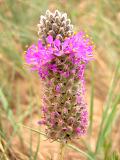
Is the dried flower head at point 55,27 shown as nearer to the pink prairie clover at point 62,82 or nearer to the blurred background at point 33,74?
the pink prairie clover at point 62,82

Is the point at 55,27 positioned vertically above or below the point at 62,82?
above

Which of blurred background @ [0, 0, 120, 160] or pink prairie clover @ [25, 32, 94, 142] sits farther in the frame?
blurred background @ [0, 0, 120, 160]

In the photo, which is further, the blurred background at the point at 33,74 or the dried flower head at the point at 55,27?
the blurred background at the point at 33,74

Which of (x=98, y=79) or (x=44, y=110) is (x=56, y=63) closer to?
(x=44, y=110)

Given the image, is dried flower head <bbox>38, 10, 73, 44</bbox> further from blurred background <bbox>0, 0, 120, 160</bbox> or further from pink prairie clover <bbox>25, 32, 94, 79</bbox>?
blurred background <bbox>0, 0, 120, 160</bbox>

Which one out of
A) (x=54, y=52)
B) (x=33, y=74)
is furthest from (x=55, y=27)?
(x=33, y=74)

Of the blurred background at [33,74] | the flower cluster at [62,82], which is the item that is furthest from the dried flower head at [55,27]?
the blurred background at [33,74]

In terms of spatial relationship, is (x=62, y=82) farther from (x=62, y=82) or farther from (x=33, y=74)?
(x=33, y=74)

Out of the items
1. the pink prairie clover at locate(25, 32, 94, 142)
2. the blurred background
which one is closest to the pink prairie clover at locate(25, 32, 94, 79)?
the pink prairie clover at locate(25, 32, 94, 142)

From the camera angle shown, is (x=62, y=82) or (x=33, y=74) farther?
(x=33, y=74)
